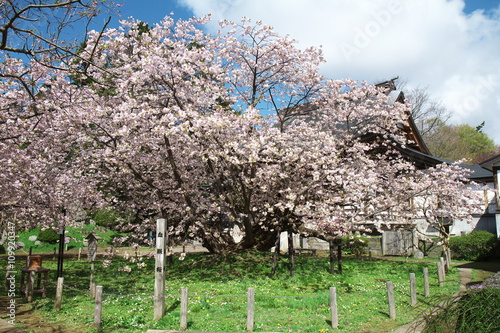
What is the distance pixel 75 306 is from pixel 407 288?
10255 millimetres

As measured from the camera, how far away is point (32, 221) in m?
13.7

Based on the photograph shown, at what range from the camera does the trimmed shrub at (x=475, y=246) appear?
21984 millimetres

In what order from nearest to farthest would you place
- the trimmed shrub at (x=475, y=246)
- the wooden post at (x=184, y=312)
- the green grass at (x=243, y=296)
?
the wooden post at (x=184, y=312) → the green grass at (x=243, y=296) → the trimmed shrub at (x=475, y=246)

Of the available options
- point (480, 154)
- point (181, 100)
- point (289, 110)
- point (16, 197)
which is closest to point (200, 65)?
point (181, 100)

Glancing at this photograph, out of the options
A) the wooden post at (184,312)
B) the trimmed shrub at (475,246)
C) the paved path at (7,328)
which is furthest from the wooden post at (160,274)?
the trimmed shrub at (475,246)

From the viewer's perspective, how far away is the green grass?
862 centimetres

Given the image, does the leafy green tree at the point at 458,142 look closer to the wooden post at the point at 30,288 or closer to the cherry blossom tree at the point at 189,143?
the cherry blossom tree at the point at 189,143

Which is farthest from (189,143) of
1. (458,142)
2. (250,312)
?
(458,142)

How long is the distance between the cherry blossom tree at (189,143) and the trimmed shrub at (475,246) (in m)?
7.36

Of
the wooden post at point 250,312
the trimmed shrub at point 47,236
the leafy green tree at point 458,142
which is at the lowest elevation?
the wooden post at point 250,312

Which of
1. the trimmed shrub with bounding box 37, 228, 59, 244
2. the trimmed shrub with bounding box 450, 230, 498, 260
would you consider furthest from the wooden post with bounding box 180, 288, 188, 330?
the trimmed shrub with bounding box 37, 228, 59, 244

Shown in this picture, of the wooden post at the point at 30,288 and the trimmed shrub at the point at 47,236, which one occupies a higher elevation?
the trimmed shrub at the point at 47,236

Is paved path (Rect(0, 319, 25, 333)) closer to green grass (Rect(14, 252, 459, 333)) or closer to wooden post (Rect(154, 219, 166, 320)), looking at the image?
green grass (Rect(14, 252, 459, 333))

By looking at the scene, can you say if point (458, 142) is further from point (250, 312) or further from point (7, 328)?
point (7, 328)
